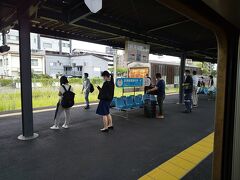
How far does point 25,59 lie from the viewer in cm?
434

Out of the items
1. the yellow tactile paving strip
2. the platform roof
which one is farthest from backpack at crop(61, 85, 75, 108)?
the yellow tactile paving strip

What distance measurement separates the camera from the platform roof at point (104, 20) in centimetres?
438

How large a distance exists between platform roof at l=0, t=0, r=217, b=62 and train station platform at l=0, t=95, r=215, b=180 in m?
3.00

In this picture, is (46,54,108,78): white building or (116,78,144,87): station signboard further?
(46,54,108,78): white building

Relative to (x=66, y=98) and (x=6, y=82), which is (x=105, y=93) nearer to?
(x=66, y=98)

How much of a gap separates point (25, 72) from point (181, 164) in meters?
3.95

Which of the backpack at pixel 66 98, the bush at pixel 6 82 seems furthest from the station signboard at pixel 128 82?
the bush at pixel 6 82

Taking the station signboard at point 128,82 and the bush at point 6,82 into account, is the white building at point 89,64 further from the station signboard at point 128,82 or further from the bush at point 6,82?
the station signboard at point 128,82

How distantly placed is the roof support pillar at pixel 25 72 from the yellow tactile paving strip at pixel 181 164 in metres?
3.17

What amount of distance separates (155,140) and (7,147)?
11.0 feet

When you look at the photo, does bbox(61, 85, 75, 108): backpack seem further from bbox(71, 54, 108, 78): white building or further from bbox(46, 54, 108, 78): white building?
bbox(71, 54, 108, 78): white building

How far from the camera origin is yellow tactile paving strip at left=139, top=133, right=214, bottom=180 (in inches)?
111

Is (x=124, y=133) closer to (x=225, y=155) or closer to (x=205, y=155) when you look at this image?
(x=205, y=155)

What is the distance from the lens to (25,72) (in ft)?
14.3
